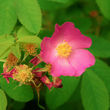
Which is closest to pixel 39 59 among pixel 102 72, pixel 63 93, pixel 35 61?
pixel 35 61

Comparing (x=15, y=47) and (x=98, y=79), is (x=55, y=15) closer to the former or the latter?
(x=98, y=79)

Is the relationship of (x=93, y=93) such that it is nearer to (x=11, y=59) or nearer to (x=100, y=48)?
(x=100, y=48)

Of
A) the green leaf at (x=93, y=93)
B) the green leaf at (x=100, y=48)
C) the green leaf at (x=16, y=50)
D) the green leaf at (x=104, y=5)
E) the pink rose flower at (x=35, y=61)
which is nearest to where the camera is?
the green leaf at (x=16, y=50)

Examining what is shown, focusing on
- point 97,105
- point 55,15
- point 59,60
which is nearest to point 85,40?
point 59,60

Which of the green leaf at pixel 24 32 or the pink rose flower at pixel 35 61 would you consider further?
the green leaf at pixel 24 32

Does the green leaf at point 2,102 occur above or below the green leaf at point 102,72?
above

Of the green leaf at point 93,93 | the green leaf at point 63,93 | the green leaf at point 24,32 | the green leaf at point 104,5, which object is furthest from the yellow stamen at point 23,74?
the green leaf at point 104,5

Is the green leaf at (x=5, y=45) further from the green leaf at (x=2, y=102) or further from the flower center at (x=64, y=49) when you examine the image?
the flower center at (x=64, y=49)
